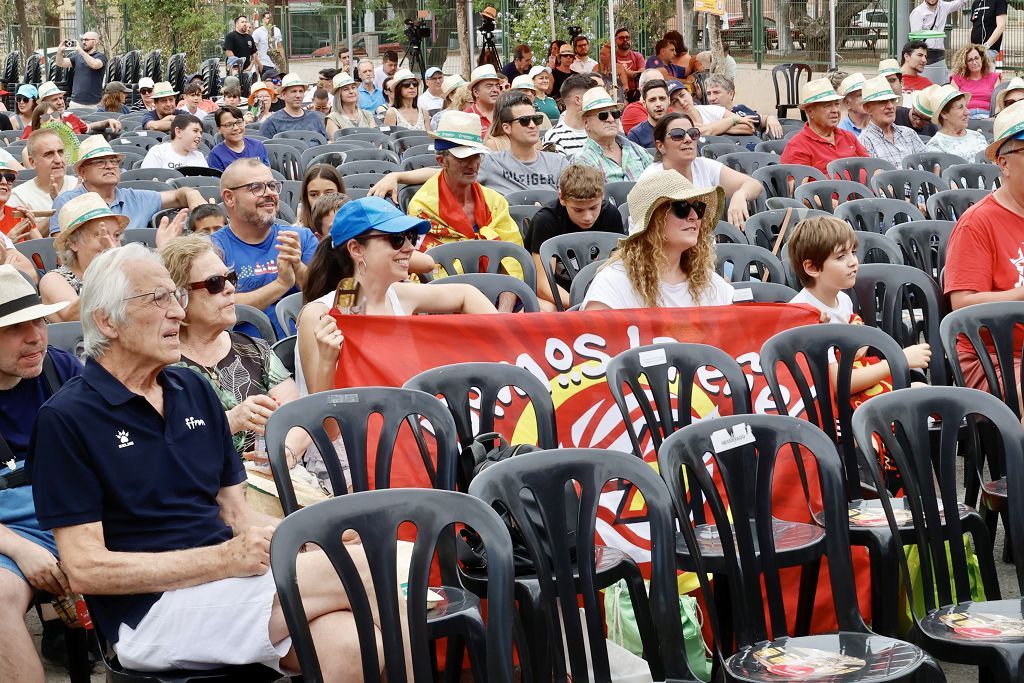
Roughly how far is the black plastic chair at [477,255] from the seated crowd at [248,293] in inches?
2.1

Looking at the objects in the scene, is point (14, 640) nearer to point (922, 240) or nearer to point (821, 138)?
point (922, 240)

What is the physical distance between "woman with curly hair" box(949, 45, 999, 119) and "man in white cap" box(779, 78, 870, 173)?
16.6 feet

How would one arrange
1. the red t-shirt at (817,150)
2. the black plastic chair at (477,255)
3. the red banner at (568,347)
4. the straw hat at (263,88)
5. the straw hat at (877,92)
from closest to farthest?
the red banner at (568,347), the black plastic chair at (477,255), the red t-shirt at (817,150), the straw hat at (877,92), the straw hat at (263,88)

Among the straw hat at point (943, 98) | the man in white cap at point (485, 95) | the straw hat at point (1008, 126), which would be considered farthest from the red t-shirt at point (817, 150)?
the straw hat at point (1008, 126)

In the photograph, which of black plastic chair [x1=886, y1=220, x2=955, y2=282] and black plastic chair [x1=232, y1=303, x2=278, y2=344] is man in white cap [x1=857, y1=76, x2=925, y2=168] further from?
black plastic chair [x1=232, y1=303, x2=278, y2=344]

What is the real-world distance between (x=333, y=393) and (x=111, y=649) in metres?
1.05

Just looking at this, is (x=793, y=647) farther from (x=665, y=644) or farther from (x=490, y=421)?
(x=490, y=421)

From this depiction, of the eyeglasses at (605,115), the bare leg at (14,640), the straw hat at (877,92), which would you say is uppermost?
the straw hat at (877,92)

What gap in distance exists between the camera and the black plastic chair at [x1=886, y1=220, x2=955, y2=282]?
709cm

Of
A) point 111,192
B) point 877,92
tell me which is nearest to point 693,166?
point 877,92

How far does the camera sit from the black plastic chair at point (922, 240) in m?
7.09

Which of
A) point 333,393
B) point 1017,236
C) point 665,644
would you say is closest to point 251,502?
point 333,393

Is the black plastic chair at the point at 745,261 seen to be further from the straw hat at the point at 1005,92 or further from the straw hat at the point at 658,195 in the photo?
the straw hat at the point at 1005,92

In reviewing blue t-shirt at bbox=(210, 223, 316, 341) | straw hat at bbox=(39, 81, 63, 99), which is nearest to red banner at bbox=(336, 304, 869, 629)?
blue t-shirt at bbox=(210, 223, 316, 341)
